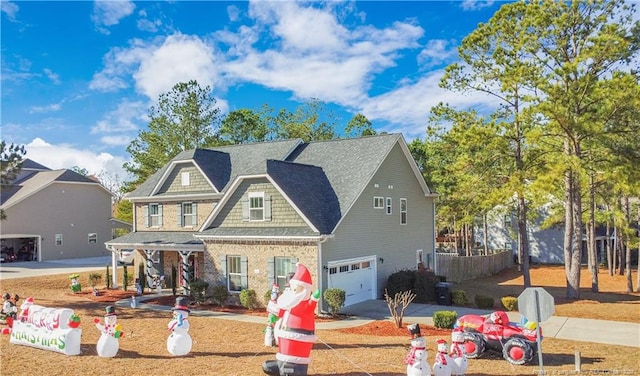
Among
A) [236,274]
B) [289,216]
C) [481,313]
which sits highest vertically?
[289,216]

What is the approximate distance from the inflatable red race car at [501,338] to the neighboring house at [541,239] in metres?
32.9

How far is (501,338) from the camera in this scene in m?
13.0

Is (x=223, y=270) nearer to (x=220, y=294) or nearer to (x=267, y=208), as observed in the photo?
(x=220, y=294)

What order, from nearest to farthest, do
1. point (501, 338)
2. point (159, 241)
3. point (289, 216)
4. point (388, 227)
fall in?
point (501, 338), point (289, 216), point (388, 227), point (159, 241)

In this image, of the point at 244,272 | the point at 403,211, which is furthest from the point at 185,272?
the point at 403,211

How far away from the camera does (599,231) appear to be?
46250mm

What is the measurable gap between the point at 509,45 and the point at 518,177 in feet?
20.7

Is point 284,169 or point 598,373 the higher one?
point 284,169

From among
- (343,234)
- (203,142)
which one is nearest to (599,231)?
(343,234)

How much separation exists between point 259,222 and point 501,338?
12.2 metres

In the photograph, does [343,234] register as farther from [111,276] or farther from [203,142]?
[203,142]

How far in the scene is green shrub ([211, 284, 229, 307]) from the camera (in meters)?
22.3

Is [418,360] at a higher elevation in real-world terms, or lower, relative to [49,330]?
lower

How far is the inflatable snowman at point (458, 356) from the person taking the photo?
35.9ft
